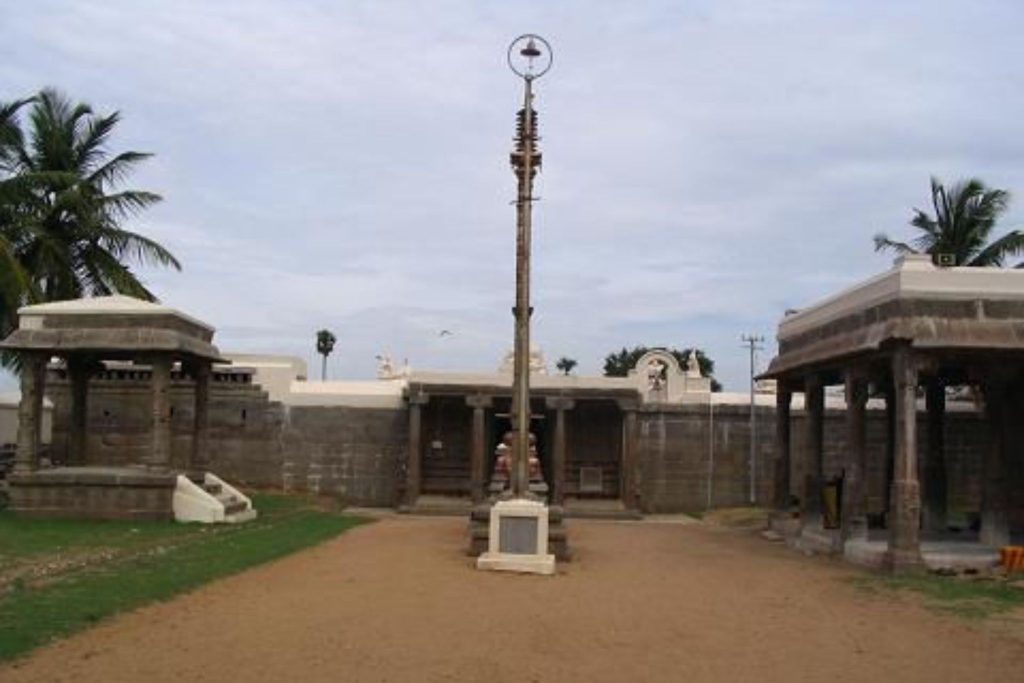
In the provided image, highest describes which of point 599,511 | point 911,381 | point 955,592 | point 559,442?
point 911,381

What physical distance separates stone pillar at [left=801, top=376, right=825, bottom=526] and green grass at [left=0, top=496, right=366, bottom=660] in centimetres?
871

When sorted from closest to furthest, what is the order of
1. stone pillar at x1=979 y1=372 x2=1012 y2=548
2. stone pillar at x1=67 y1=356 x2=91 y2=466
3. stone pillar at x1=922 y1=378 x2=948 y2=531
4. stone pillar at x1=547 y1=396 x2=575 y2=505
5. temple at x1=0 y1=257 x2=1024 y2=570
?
stone pillar at x1=979 y1=372 x2=1012 y2=548 < stone pillar at x1=922 y1=378 x2=948 y2=531 < temple at x1=0 y1=257 x2=1024 y2=570 < stone pillar at x1=67 y1=356 x2=91 y2=466 < stone pillar at x1=547 y1=396 x2=575 y2=505

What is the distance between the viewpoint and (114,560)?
575 inches

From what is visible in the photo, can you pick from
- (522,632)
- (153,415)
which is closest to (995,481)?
(522,632)

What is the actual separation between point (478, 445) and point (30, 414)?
10.7m

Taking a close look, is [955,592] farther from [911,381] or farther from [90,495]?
[90,495]

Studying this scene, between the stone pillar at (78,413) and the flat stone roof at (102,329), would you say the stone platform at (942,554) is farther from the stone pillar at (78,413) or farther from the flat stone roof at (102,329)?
the stone pillar at (78,413)

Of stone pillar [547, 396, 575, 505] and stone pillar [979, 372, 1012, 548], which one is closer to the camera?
stone pillar [979, 372, 1012, 548]

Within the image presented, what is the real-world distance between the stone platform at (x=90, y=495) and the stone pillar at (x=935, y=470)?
543 inches

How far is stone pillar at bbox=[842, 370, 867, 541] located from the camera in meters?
18.8

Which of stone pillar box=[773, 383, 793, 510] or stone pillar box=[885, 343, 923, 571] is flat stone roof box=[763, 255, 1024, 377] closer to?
stone pillar box=[885, 343, 923, 571]

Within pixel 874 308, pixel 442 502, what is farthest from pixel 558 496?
pixel 874 308

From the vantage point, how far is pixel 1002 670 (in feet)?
29.7

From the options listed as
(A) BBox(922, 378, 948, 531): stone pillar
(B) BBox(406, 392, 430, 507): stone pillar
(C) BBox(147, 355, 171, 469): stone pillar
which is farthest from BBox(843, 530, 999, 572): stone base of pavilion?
(B) BBox(406, 392, 430, 507): stone pillar
